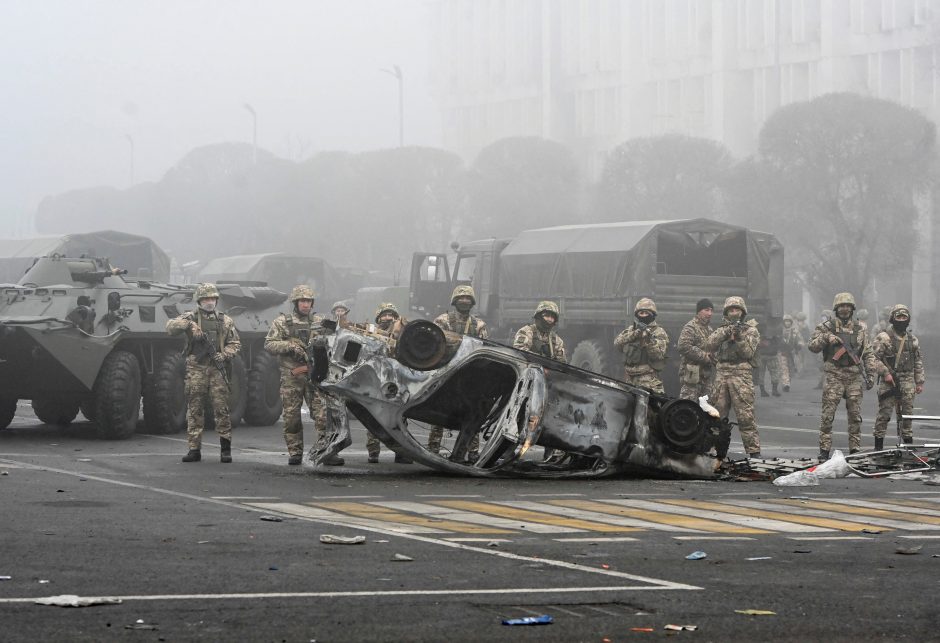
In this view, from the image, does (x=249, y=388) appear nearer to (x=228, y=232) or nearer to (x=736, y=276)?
(x=736, y=276)

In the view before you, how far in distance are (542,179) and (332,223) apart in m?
10.7

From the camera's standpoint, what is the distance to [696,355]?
695 inches

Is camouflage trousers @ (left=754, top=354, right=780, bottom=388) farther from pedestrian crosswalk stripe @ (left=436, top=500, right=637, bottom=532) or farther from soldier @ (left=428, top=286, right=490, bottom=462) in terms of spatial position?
pedestrian crosswalk stripe @ (left=436, top=500, right=637, bottom=532)

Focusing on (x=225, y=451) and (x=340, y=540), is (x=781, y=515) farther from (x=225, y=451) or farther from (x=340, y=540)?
(x=225, y=451)

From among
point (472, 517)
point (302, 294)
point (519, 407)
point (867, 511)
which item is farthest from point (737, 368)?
point (472, 517)

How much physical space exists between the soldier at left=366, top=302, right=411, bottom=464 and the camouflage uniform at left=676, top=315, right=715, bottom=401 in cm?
313

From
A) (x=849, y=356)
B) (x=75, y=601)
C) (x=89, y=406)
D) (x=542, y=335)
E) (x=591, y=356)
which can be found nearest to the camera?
(x=75, y=601)

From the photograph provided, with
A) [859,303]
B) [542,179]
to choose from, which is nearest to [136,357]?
[859,303]

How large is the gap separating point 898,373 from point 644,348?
274 centimetres

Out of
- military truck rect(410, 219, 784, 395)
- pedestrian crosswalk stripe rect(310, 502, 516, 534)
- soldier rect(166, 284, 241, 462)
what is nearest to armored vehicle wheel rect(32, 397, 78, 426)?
soldier rect(166, 284, 241, 462)

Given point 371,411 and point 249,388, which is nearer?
point 371,411

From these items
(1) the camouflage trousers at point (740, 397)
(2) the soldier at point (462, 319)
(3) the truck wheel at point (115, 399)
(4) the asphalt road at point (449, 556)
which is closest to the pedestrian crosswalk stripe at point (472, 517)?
(4) the asphalt road at point (449, 556)

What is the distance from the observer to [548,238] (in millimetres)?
31984

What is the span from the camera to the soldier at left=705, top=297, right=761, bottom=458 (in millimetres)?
16750
